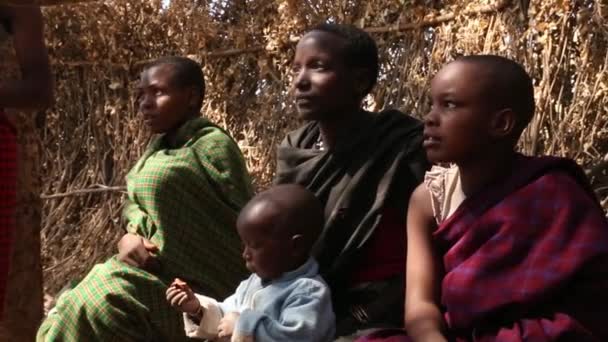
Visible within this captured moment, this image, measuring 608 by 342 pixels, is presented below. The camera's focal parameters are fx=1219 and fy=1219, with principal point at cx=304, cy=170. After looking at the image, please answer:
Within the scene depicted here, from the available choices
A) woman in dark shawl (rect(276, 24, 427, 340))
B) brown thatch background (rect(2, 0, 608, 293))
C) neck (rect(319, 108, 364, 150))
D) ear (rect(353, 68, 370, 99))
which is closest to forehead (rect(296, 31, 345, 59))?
woman in dark shawl (rect(276, 24, 427, 340))

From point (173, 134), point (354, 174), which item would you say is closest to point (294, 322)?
point (354, 174)

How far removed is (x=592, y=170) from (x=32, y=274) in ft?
7.67

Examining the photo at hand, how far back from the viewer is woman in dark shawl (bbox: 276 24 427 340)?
12.8 feet

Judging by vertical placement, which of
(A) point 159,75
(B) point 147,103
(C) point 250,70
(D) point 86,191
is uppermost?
(A) point 159,75

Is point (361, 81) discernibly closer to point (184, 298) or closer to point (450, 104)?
point (450, 104)

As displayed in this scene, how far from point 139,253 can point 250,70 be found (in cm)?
267

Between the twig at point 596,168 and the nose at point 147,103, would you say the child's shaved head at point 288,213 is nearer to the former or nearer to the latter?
the nose at point 147,103

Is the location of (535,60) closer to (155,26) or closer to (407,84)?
(407,84)

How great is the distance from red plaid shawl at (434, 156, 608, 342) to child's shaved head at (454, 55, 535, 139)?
184 mm

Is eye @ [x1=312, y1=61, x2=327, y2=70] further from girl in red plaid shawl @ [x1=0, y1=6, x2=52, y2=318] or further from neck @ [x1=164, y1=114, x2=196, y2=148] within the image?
neck @ [x1=164, y1=114, x2=196, y2=148]

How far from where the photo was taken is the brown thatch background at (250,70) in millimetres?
5250

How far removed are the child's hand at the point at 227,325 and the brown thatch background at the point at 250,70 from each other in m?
2.01

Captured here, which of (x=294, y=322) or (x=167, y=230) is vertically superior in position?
(x=294, y=322)

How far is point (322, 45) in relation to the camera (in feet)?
13.5
